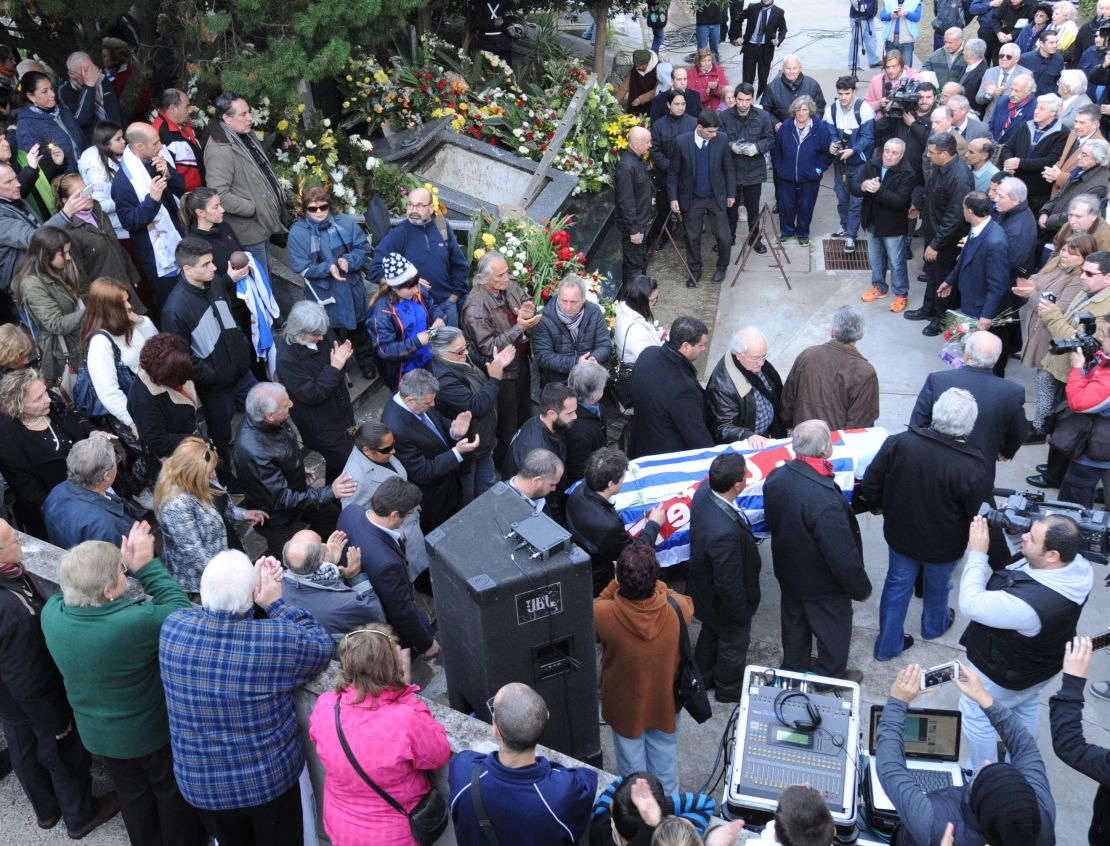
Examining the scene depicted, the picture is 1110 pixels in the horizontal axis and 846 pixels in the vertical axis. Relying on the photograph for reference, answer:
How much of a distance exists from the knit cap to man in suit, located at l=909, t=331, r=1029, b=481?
2.90 meters

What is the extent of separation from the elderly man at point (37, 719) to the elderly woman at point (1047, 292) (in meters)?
6.01

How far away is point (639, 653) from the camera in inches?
181

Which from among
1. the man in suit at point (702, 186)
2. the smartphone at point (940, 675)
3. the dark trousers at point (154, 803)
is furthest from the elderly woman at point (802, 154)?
the dark trousers at point (154, 803)

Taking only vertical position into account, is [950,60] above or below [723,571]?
above

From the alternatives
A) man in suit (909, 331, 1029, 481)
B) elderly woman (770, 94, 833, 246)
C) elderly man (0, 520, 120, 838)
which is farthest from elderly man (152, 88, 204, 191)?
elderly woman (770, 94, 833, 246)

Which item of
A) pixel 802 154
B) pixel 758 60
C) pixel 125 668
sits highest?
pixel 758 60

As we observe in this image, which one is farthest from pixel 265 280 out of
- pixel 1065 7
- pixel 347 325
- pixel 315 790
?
pixel 1065 7

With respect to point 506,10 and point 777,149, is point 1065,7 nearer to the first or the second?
point 777,149

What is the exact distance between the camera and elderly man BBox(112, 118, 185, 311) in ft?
22.4

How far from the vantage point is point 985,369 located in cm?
614

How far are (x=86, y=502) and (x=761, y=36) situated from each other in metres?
11.2

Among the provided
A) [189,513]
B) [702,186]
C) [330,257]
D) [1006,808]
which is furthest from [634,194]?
[1006,808]

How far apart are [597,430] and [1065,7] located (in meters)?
8.34

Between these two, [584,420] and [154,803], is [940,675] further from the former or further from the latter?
[154,803]
